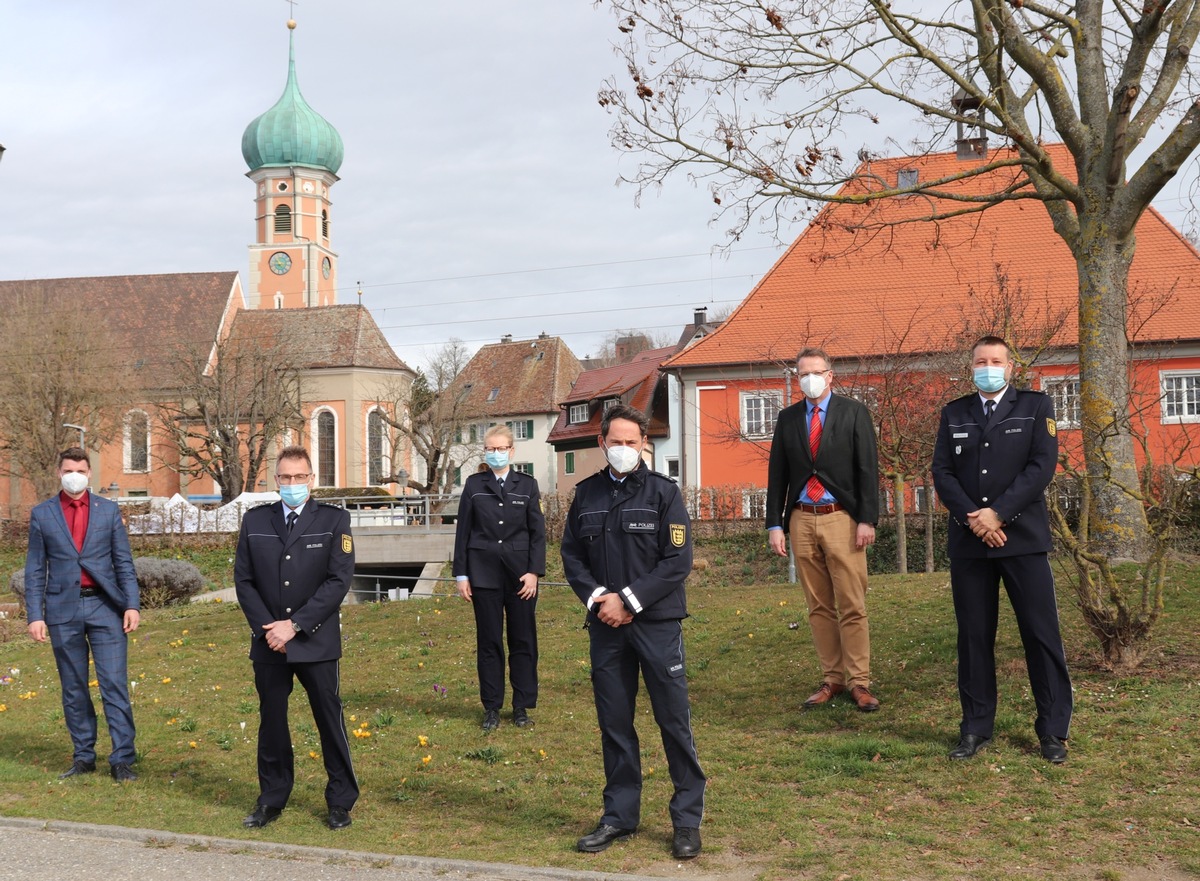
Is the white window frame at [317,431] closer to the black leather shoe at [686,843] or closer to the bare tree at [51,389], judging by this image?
the bare tree at [51,389]

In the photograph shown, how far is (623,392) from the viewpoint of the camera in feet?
170

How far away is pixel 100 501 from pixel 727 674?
4897 mm

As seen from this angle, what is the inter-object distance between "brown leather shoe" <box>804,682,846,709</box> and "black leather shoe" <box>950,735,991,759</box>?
4.45 feet

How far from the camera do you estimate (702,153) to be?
1130cm

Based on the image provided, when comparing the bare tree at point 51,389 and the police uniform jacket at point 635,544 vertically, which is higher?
the bare tree at point 51,389

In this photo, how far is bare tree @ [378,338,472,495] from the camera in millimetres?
56844

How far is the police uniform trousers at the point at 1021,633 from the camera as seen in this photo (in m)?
6.44

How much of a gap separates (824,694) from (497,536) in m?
2.56

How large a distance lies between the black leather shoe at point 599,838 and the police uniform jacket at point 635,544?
41.5 inches

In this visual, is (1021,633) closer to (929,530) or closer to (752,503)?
(929,530)

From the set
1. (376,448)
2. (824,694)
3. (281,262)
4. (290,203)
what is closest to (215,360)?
(376,448)

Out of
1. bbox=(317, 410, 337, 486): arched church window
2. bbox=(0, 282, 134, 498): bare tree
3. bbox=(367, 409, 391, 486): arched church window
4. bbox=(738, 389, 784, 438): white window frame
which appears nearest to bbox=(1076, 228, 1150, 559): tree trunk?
bbox=(738, 389, 784, 438): white window frame

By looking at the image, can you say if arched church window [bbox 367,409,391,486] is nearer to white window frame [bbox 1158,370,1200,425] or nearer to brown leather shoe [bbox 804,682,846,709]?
white window frame [bbox 1158,370,1200,425]

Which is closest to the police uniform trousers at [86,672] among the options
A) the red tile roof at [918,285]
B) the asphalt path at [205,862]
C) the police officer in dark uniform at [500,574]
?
the asphalt path at [205,862]
